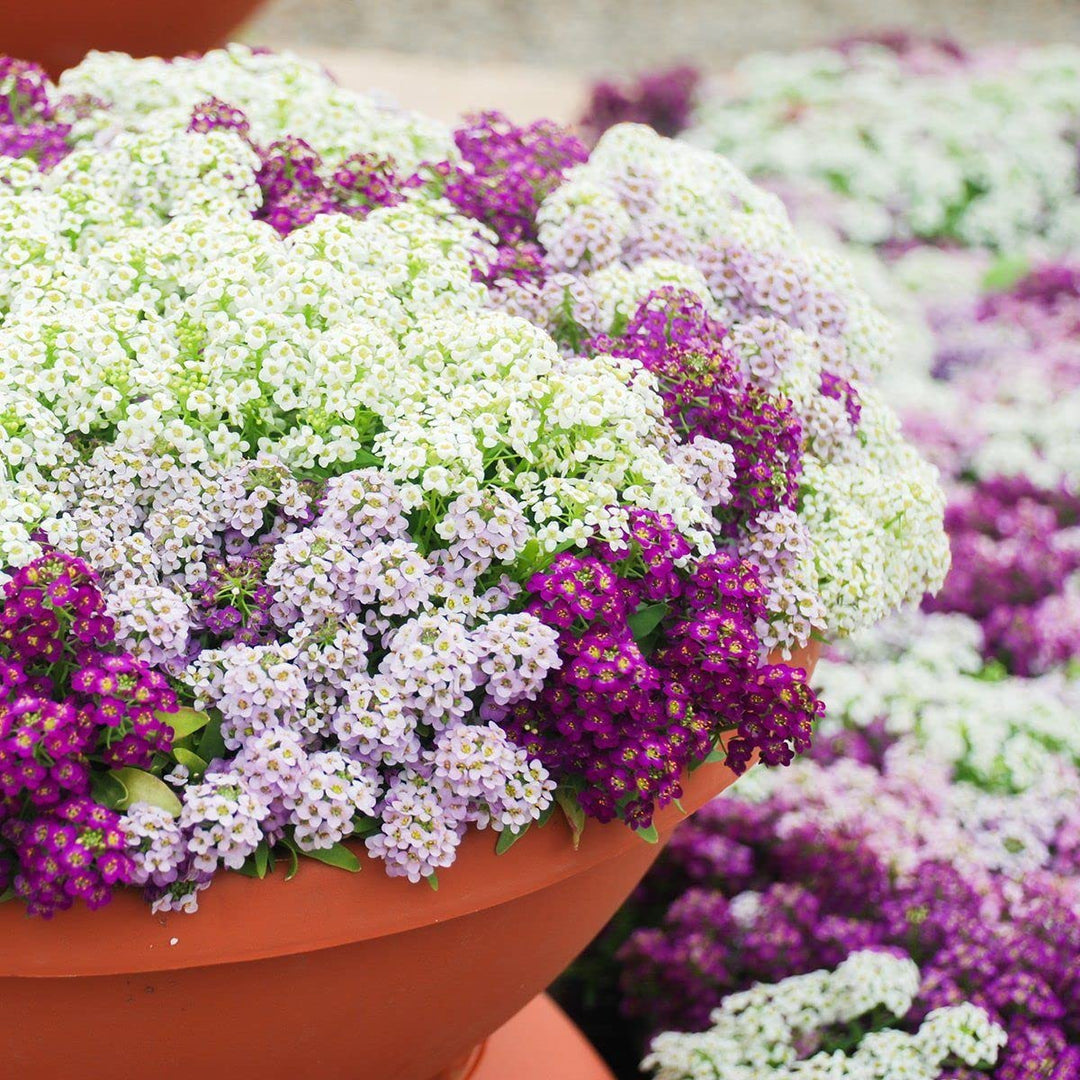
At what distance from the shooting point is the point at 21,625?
159 cm

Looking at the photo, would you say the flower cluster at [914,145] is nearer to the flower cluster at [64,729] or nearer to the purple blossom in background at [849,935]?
the purple blossom in background at [849,935]

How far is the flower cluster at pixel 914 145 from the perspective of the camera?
259 inches

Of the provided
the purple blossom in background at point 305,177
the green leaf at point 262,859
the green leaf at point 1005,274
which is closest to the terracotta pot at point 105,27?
the purple blossom in background at point 305,177

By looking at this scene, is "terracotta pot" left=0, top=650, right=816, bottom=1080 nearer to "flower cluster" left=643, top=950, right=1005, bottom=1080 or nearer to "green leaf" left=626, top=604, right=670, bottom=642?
"green leaf" left=626, top=604, right=670, bottom=642

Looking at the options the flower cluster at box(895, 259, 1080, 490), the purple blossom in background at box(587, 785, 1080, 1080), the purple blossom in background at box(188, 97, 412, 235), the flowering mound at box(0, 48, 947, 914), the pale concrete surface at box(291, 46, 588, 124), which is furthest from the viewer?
the pale concrete surface at box(291, 46, 588, 124)

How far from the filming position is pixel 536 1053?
2.67 metres

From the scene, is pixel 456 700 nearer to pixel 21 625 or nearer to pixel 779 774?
pixel 21 625

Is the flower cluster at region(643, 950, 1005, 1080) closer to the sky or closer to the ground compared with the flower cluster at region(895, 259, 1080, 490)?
closer to the ground

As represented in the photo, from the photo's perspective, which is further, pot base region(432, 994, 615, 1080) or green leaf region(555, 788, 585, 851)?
pot base region(432, 994, 615, 1080)

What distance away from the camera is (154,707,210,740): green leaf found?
65.0 inches

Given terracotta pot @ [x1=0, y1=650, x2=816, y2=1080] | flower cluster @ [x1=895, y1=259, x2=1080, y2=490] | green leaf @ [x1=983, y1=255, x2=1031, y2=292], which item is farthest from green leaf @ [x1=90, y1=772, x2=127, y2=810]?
green leaf @ [x1=983, y1=255, x2=1031, y2=292]

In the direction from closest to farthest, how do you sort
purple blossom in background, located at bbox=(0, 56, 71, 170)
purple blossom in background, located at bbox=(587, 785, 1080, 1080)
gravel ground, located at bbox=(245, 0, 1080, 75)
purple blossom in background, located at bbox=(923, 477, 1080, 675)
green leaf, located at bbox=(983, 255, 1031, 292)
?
purple blossom in background, located at bbox=(0, 56, 71, 170) → purple blossom in background, located at bbox=(587, 785, 1080, 1080) → purple blossom in background, located at bbox=(923, 477, 1080, 675) → green leaf, located at bbox=(983, 255, 1031, 292) → gravel ground, located at bbox=(245, 0, 1080, 75)

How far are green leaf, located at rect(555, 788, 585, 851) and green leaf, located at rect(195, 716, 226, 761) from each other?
405mm

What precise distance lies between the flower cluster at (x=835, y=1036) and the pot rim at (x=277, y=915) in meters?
0.98
